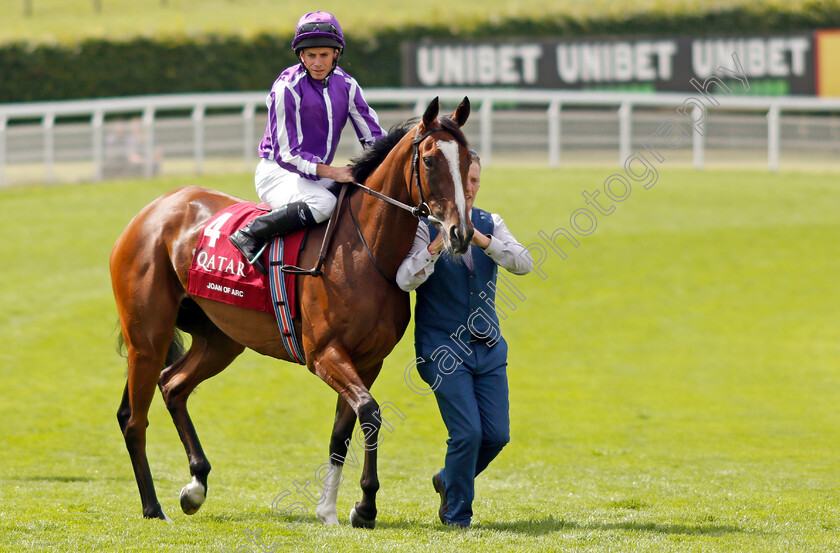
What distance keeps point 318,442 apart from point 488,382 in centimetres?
327

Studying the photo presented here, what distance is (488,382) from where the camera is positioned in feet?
15.6

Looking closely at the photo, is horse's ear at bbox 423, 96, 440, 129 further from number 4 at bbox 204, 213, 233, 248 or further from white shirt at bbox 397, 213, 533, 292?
number 4 at bbox 204, 213, 233, 248

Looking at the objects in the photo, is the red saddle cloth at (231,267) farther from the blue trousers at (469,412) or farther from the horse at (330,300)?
the blue trousers at (469,412)

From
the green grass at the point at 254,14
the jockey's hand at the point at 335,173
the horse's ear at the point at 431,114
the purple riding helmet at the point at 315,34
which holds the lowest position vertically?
the jockey's hand at the point at 335,173

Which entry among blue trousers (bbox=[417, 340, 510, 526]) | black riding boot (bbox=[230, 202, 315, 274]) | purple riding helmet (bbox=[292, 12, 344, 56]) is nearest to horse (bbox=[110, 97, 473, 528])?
black riding boot (bbox=[230, 202, 315, 274])

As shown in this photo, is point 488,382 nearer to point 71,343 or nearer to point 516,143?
point 71,343

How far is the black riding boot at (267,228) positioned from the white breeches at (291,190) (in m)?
0.05

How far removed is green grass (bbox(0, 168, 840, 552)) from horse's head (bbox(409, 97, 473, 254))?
1.31 meters

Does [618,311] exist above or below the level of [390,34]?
below

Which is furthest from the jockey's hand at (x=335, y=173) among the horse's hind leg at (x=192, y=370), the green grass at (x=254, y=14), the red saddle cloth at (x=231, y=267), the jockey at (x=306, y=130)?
the green grass at (x=254, y=14)

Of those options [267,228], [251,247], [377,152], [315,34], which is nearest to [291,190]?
[267,228]

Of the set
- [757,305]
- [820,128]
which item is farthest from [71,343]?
[820,128]

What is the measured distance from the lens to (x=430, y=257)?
444 centimetres

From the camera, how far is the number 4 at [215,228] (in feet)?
17.3
